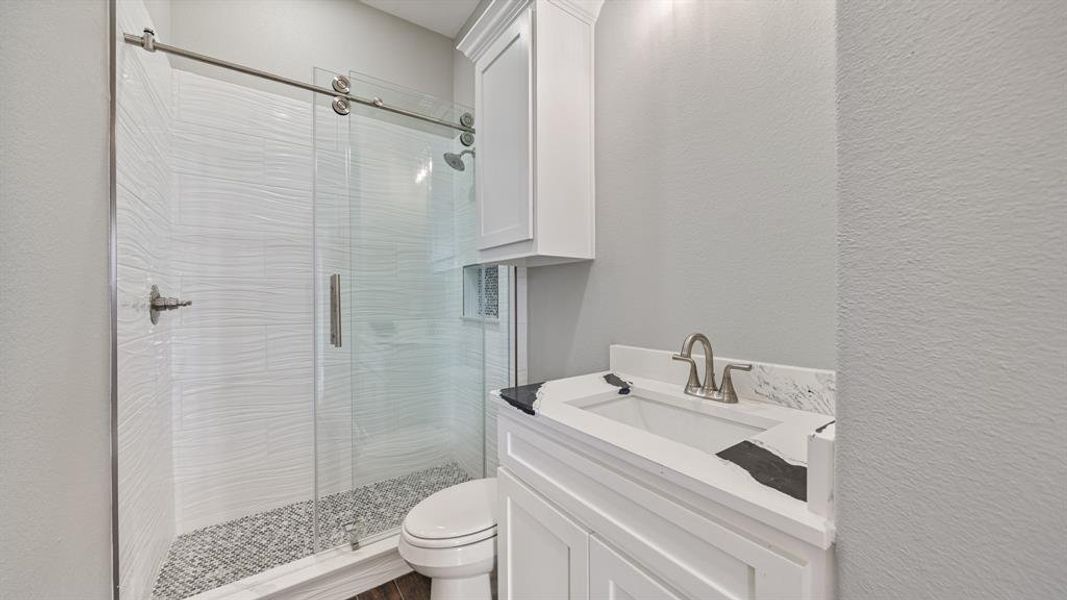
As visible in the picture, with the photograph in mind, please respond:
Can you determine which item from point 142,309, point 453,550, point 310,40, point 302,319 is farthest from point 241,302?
point 453,550

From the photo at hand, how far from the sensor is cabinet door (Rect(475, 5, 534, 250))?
4.38 feet

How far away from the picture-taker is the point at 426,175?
72.4 inches

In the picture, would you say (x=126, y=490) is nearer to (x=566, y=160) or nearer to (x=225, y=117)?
(x=225, y=117)

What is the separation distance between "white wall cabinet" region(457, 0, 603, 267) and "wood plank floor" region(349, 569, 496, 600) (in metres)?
1.28

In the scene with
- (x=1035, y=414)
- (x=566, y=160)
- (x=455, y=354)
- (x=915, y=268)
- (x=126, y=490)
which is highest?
(x=566, y=160)

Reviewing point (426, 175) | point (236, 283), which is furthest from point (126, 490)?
point (426, 175)

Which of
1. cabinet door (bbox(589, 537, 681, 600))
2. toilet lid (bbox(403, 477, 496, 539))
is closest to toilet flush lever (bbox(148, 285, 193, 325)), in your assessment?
toilet lid (bbox(403, 477, 496, 539))

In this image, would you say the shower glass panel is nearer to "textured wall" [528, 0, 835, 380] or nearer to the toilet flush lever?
the toilet flush lever

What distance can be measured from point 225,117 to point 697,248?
7.08 ft

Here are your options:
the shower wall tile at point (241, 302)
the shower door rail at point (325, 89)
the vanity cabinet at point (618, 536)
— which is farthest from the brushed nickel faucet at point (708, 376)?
the shower wall tile at point (241, 302)

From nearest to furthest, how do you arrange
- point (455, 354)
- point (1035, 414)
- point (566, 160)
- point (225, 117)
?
point (1035, 414), point (566, 160), point (225, 117), point (455, 354)

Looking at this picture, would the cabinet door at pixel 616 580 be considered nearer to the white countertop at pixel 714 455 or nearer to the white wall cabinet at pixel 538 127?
the white countertop at pixel 714 455

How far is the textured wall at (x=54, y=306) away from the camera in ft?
1.93

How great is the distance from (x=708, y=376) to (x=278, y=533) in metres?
1.90
